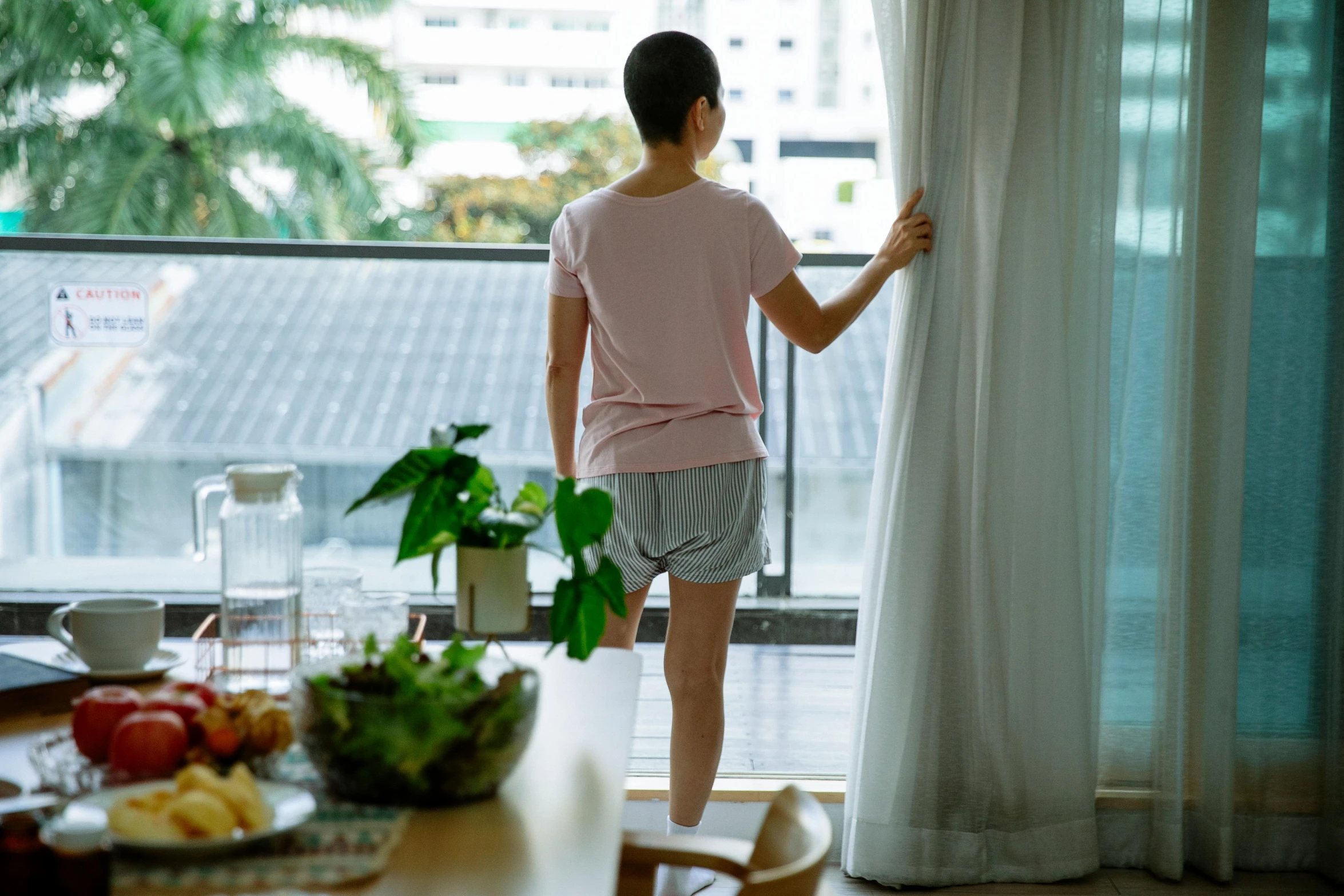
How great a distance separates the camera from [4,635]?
3143mm

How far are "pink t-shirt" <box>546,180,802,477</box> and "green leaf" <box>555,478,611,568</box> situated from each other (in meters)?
0.82

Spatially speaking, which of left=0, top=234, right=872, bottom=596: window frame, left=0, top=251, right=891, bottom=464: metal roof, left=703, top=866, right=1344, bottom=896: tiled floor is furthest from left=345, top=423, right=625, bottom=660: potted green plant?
left=0, top=251, right=891, bottom=464: metal roof

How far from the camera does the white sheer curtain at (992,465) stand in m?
2.03

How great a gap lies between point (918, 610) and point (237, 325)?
2.21 metres

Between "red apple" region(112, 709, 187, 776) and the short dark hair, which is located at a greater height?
the short dark hair

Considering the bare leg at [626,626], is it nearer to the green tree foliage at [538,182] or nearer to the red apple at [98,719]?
the red apple at [98,719]

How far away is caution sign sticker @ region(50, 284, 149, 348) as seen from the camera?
3107 millimetres

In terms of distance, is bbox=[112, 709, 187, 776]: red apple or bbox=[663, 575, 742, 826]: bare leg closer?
bbox=[112, 709, 187, 776]: red apple

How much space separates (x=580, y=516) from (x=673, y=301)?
0.85 metres

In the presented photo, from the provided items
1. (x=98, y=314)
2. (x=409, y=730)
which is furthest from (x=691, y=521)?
(x=98, y=314)

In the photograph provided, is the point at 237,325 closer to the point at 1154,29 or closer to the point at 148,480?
the point at 148,480

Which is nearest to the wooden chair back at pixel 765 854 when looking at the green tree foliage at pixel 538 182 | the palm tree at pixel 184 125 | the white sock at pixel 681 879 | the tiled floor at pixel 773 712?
the white sock at pixel 681 879

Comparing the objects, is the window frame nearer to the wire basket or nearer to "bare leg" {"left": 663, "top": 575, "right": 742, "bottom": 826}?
"bare leg" {"left": 663, "top": 575, "right": 742, "bottom": 826}

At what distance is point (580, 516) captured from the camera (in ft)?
3.28
